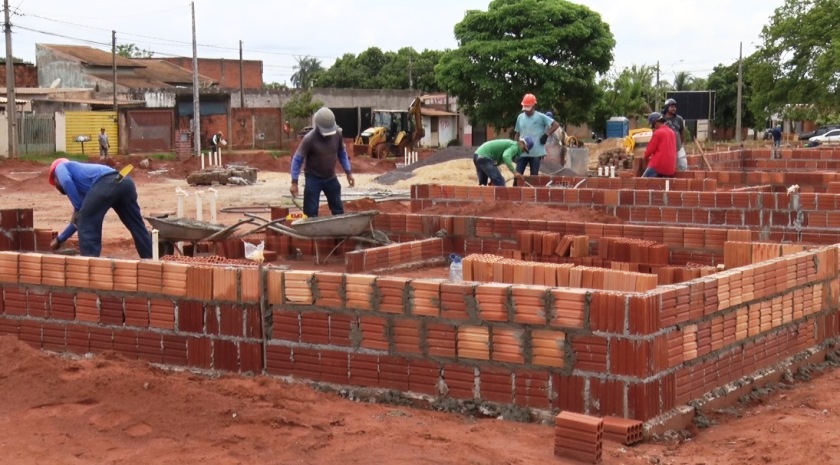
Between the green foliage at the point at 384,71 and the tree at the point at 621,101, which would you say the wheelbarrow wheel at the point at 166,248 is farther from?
the green foliage at the point at 384,71

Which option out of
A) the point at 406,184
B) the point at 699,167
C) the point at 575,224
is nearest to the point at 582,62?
the point at 406,184

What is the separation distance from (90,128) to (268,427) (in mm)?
32394

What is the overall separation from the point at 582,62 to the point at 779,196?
27894 millimetres

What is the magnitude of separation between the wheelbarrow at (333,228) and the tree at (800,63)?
102ft

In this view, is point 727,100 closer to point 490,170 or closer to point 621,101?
point 621,101

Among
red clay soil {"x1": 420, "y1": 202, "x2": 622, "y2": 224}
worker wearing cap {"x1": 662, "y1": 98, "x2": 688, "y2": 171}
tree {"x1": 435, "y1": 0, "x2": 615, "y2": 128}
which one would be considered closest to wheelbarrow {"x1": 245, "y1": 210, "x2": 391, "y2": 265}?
red clay soil {"x1": 420, "y1": 202, "x2": 622, "y2": 224}

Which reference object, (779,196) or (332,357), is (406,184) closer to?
(779,196)

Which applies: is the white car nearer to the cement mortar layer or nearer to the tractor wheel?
the tractor wheel

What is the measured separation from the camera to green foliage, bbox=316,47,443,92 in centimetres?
6038

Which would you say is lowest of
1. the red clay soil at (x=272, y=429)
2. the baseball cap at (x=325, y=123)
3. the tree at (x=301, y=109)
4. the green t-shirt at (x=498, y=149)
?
the red clay soil at (x=272, y=429)

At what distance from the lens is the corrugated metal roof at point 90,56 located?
48031 mm

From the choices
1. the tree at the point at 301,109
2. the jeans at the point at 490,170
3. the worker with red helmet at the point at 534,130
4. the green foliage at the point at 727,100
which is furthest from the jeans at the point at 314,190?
the green foliage at the point at 727,100

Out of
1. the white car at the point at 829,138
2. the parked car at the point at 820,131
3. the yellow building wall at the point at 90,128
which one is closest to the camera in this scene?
the yellow building wall at the point at 90,128

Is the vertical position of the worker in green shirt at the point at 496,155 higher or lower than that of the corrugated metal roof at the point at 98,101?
lower
